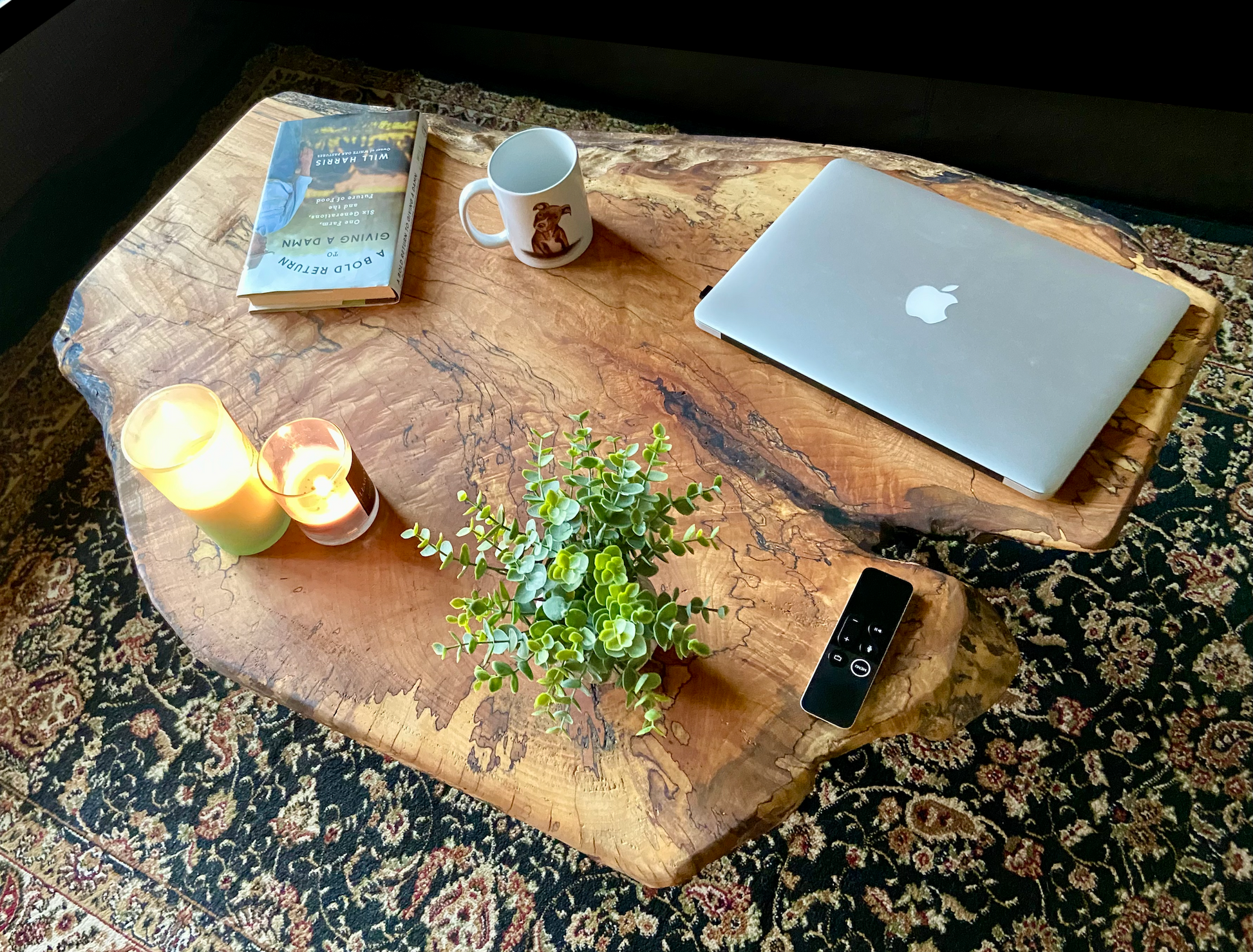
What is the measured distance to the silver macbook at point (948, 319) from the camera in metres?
0.78

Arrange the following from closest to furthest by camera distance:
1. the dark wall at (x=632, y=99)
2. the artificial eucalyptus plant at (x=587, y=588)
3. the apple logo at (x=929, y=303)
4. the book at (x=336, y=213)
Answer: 1. the artificial eucalyptus plant at (x=587, y=588)
2. the apple logo at (x=929, y=303)
3. the book at (x=336, y=213)
4. the dark wall at (x=632, y=99)

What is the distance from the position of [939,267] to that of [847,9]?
2.74 ft

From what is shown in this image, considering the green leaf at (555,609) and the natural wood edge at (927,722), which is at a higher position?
the green leaf at (555,609)

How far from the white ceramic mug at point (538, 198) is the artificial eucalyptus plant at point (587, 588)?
35 centimetres

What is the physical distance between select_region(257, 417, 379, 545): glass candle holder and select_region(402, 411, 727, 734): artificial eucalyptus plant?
0.65ft

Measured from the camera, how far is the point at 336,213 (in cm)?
104

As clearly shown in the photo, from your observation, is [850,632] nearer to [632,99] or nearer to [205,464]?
[205,464]

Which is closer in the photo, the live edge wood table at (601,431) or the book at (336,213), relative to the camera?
the live edge wood table at (601,431)

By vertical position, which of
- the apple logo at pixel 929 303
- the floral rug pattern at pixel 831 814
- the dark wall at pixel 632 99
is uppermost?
the apple logo at pixel 929 303

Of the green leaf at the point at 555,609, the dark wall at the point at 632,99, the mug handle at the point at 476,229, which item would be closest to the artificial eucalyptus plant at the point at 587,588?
the green leaf at the point at 555,609

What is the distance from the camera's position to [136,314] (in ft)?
3.44

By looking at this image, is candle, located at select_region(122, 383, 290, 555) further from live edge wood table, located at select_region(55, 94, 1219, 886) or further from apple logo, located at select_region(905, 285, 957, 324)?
apple logo, located at select_region(905, 285, 957, 324)

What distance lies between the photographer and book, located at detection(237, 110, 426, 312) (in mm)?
998

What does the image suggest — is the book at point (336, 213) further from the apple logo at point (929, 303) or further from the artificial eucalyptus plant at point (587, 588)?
the apple logo at point (929, 303)
